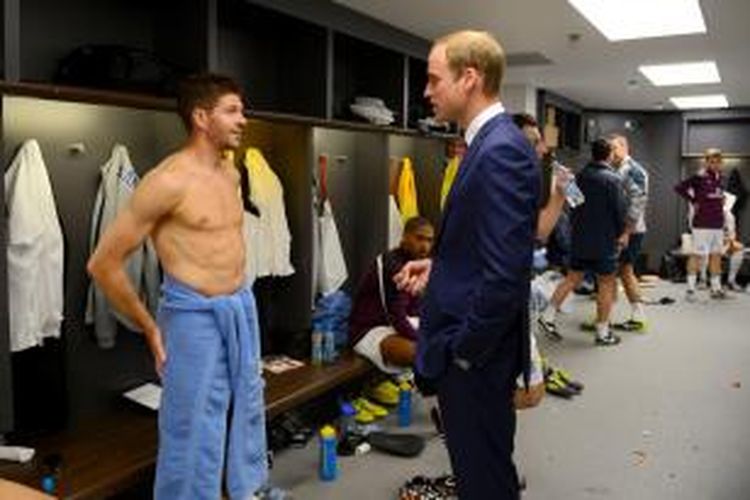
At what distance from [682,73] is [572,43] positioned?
6.55 ft

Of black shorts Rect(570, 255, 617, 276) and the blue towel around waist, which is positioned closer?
the blue towel around waist

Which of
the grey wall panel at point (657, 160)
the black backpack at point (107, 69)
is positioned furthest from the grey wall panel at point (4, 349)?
the grey wall panel at point (657, 160)

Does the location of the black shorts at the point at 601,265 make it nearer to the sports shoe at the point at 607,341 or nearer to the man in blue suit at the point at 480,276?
the sports shoe at the point at 607,341

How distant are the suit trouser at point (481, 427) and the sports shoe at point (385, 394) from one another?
2025 millimetres

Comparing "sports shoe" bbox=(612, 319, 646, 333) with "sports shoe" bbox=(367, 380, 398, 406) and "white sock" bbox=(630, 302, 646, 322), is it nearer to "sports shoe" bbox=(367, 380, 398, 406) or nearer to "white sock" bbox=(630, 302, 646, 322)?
"white sock" bbox=(630, 302, 646, 322)

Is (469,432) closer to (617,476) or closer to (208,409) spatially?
(208,409)

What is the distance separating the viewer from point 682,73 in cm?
651

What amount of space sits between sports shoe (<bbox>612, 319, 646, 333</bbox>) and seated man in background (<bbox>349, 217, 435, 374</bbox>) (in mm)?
2856

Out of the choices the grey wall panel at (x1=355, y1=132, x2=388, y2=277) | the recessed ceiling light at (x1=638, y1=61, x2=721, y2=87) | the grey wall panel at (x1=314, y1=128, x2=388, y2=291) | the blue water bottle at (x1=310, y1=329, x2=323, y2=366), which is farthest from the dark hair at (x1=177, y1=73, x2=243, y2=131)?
the recessed ceiling light at (x1=638, y1=61, x2=721, y2=87)

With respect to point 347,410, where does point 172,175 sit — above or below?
above

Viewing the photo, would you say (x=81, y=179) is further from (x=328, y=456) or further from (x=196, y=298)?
(x=328, y=456)

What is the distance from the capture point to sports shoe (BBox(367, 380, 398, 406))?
12.6 feet

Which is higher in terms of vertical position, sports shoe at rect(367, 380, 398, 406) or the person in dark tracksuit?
the person in dark tracksuit

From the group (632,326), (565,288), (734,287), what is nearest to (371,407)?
(565,288)
